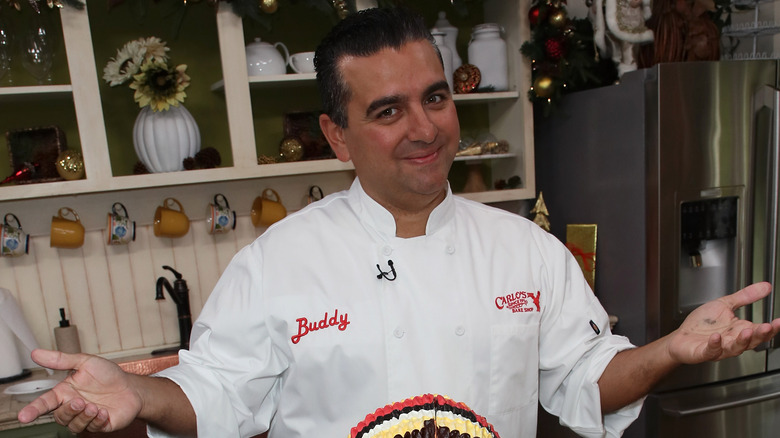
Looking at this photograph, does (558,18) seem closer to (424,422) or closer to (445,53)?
(445,53)

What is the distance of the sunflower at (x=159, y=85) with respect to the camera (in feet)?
5.84

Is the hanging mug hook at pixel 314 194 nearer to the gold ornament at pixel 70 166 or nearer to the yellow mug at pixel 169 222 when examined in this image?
the yellow mug at pixel 169 222

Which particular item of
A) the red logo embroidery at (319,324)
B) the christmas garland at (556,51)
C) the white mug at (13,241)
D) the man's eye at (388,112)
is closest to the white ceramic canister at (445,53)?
the christmas garland at (556,51)

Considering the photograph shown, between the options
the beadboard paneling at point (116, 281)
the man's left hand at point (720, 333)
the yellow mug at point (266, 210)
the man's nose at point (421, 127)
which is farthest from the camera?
the yellow mug at point (266, 210)

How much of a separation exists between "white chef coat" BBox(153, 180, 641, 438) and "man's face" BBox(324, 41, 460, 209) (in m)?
0.12

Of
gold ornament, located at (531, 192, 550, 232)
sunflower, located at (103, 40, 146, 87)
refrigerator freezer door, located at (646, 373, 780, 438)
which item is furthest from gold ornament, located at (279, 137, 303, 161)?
refrigerator freezer door, located at (646, 373, 780, 438)

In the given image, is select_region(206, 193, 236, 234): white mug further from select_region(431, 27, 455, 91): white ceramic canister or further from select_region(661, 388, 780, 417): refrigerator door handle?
select_region(661, 388, 780, 417): refrigerator door handle

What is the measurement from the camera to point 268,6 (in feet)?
6.06

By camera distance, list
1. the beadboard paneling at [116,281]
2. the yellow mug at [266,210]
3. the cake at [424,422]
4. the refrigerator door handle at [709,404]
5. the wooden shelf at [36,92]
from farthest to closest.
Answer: the yellow mug at [266,210] < the beadboard paneling at [116,281] < the refrigerator door handle at [709,404] < the wooden shelf at [36,92] < the cake at [424,422]

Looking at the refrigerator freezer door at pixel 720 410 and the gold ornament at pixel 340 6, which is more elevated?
the gold ornament at pixel 340 6

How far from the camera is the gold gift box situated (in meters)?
2.13

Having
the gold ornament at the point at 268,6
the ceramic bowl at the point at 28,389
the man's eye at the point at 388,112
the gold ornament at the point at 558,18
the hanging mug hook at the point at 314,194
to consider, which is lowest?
the ceramic bowl at the point at 28,389

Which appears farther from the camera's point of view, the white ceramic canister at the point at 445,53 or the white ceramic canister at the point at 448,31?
the white ceramic canister at the point at 448,31

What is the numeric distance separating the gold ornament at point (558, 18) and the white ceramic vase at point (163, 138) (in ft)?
4.61
